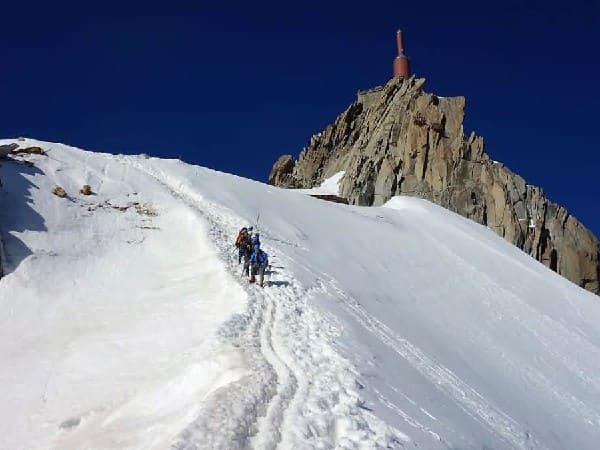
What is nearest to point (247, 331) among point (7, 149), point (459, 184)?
point (7, 149)

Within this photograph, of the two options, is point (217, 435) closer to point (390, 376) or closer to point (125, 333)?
point (390, 376)

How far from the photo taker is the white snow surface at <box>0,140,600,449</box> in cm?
858

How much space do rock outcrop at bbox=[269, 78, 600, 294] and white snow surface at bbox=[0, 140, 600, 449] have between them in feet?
74.6

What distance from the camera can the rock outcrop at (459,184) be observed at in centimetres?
5659

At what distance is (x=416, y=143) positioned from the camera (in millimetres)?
61500

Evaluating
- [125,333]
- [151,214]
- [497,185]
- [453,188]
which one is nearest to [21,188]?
[151,214]

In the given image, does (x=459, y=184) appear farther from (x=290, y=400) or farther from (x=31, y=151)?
(x=290, y=400)

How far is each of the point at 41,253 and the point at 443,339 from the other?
46.0ft

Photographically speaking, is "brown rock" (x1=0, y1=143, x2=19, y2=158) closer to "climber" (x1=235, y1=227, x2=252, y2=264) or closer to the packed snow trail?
"climber" (x1=235, y1=227, x2=252, y2=264)

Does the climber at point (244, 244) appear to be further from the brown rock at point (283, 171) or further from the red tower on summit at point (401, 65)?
the red tower on summit at point (401, 65)

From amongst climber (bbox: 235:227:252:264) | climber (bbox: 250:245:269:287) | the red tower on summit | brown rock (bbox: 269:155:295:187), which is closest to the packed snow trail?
climber (bbox: 250:245:269:287)

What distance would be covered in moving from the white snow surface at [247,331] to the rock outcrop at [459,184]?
22.7 meters

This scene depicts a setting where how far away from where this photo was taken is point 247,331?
40.5 feet

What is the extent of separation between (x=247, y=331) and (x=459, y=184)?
49.2 metres
